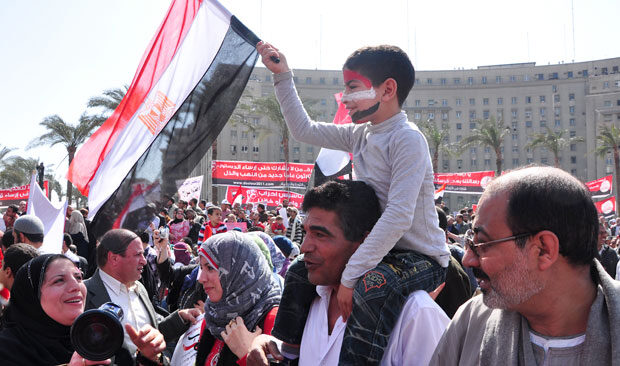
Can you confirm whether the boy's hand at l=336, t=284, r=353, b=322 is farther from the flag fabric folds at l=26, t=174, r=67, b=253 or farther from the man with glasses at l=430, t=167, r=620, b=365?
the flag fabric folds at l=26, t=174, r=67, b=253

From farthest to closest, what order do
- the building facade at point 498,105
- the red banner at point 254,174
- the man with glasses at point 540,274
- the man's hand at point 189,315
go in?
the building facade at point 498,105
the red banner at point 254,174
the man's hand at point 189,315
the man with glasses at point 540,274

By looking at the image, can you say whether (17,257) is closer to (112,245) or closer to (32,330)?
(112,245)

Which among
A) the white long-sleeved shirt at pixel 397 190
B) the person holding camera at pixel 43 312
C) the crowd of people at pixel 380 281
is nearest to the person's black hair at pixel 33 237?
the crowd of people at pixel 380 281

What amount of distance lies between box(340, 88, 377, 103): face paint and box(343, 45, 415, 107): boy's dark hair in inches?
2.1

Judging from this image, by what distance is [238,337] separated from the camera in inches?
119

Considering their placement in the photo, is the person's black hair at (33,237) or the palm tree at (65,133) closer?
the person's black hair at (33,237)

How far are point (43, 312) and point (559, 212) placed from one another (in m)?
2.93

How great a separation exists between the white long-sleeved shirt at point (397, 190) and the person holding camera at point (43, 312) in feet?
6.12

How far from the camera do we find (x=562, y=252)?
5.68 ft

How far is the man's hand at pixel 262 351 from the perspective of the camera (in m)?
2.74

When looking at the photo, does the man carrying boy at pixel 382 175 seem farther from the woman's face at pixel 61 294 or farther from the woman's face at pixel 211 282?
the woman's face at pixel 61 294

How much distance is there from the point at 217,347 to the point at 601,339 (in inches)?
91.9

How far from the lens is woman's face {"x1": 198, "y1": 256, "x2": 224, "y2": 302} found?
3393 millimetres

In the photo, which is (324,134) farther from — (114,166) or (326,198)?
(114,166)
